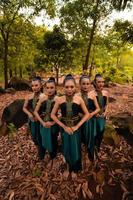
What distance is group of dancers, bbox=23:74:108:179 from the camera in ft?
15.4

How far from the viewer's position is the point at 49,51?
1984 cm

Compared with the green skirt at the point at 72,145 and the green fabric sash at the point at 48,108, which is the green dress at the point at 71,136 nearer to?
the green skirt at the point at 72,145

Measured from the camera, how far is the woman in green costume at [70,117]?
4.66 metres

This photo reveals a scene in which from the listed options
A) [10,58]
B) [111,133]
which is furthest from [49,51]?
[111,133]

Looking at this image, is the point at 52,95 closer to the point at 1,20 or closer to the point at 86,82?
the point at 86,82

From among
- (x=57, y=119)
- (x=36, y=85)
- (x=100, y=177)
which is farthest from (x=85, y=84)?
(x=100, y=177)

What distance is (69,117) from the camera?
15.4 feet

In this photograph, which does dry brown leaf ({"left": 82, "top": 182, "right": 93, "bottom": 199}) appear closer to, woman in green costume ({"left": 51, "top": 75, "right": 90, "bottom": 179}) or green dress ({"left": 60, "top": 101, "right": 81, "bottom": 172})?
green dress ({"left": 60, "top": 101, "right": 81, "bottom": 172})

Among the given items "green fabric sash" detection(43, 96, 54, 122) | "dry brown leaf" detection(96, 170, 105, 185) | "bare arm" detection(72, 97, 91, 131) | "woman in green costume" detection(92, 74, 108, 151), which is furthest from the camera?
"woman in green costume" detection(92, 74, 108, 151)

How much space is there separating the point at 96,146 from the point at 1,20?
14.1 meters

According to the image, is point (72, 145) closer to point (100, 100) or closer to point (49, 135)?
point (49, 135)

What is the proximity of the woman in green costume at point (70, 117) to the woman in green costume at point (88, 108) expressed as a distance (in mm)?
302

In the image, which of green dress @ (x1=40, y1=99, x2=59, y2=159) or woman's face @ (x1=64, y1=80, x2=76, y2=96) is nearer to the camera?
woman's face @ (x1=64, y1=80, x2=76, y2=96)

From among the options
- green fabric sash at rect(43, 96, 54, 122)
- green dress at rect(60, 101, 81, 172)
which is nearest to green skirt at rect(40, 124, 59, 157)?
green fabric sash at rect(43, 96, 54, 122)
